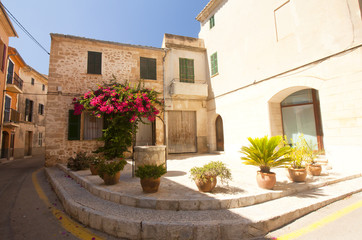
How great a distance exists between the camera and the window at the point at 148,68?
1145cm

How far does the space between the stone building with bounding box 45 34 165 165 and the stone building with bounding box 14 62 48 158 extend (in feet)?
34.6

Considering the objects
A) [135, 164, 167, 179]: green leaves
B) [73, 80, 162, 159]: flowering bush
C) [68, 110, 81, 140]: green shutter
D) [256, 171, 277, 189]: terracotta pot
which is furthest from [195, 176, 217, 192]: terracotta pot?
[68, 110, 81, 140]: green shutter

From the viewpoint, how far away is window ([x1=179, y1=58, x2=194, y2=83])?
483 inches

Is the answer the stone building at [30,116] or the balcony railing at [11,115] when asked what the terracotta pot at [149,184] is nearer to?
the balcony railing at [11,115]

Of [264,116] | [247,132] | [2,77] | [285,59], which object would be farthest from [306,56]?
[2,77]

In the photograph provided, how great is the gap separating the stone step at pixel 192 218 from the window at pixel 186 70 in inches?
384

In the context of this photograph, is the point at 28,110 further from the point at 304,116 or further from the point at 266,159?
the point at 304,116

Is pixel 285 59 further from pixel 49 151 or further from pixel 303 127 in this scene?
pixel 49 151

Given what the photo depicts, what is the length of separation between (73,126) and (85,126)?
59 centimetres

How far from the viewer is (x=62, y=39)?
9.91m

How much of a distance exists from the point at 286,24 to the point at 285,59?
1.50 meters

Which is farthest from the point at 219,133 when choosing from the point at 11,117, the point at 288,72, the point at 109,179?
the point at 11,117

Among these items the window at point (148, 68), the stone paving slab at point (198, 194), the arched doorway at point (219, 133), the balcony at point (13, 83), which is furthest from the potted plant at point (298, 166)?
the balcony at point (13, 83)

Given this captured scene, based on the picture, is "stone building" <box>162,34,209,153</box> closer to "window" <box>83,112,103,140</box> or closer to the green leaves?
"window" <box>83,112,103,140</box>
